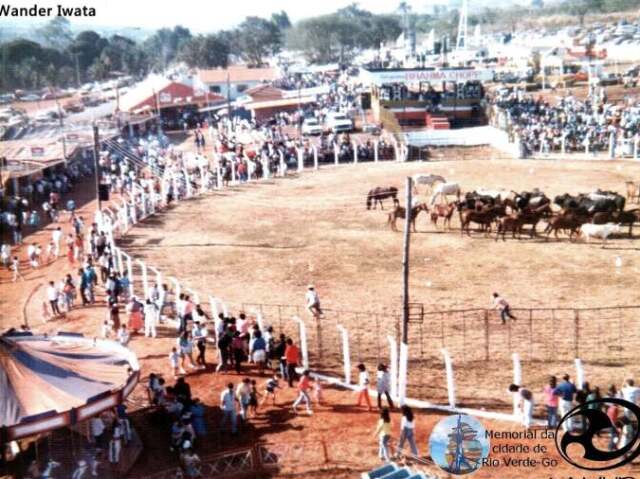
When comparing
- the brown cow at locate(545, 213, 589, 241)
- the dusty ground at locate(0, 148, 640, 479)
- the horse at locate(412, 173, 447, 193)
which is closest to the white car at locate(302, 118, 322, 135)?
the dusty ground at locate(0, 148, 640, 479)

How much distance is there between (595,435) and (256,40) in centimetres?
11750

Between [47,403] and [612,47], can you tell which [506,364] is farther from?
[612,47]

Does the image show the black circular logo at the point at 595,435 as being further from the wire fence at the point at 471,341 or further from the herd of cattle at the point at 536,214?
the herd of cattle at the point at 536,214

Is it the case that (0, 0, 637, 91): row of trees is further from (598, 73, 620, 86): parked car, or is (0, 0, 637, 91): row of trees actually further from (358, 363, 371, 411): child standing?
(358, 363, 371, 411): child standing

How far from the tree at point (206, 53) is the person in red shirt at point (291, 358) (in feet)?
317

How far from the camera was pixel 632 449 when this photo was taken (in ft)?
37.1

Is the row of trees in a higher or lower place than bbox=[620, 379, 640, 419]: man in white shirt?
higher

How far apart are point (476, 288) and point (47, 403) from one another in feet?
38.7

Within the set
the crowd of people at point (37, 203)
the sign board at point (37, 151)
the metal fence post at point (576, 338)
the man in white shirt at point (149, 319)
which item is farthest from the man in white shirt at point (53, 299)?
the sign board at point (37, 151)

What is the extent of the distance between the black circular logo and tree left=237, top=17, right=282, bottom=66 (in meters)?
110

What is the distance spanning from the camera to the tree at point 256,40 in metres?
123

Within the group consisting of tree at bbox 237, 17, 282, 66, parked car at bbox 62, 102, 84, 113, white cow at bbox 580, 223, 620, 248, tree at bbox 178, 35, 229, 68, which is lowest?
white cow at bbox 580, 223, 620, 248

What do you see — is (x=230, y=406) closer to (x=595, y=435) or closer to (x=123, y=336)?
(x=123, y=336)

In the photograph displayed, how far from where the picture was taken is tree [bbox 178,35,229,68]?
10700 centimetres
